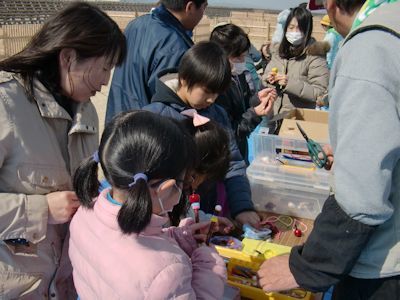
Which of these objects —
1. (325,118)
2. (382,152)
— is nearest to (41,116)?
(382,152)

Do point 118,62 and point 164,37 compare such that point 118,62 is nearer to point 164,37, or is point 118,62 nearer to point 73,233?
point 73,233

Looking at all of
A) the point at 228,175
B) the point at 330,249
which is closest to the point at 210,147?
the point at 228,175

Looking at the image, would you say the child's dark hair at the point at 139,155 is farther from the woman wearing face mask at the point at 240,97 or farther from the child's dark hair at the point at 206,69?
the woman wearing face mask at the point at 240,97

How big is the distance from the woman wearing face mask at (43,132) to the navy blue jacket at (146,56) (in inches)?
43.4

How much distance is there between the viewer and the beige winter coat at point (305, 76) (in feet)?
12.4

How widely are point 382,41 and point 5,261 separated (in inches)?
52.5

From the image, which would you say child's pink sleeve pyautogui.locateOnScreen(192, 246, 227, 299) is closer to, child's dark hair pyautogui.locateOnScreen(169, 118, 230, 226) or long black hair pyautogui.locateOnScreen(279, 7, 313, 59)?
child's dark hair pyautogui.locateOnScreen(169, 118, 230, 226)

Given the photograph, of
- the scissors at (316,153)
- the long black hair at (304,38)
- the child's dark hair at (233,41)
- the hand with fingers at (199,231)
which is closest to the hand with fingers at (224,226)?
the hand with fingers at (199,231)

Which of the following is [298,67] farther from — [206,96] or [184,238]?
[184,238]

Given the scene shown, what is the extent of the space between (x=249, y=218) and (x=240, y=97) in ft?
5.12

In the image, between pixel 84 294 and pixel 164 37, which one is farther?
pixel 164 37

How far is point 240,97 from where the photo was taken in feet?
10.9

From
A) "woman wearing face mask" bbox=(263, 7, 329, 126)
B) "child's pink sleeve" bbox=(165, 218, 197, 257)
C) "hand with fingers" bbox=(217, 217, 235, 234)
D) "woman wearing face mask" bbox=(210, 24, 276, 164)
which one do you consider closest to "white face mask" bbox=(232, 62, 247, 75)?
"woman wearing face mask" bbox=(210, 24, 276, 164)

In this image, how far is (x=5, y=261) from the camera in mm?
1402
